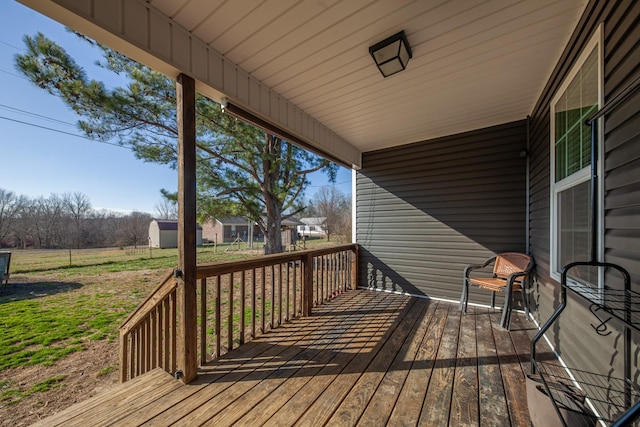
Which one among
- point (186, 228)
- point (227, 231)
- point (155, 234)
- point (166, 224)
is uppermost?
point (186, 228)

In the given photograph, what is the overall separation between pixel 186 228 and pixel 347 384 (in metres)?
1.70

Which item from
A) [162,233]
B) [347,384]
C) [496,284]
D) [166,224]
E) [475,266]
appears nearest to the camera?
[347,384]

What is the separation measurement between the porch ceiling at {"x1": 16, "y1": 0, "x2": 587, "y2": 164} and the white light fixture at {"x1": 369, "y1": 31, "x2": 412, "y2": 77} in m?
0.05

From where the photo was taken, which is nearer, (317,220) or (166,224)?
(166,224)

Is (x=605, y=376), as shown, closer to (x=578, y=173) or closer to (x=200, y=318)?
(x=578, y=173)

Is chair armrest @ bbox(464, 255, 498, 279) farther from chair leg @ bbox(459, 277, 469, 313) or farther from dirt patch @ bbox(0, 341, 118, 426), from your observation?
dirt patch @ bbox(0, 341, 118, 426)

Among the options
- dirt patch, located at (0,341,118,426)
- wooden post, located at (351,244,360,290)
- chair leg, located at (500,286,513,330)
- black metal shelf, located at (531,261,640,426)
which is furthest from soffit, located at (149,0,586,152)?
dirt patch, located at (0,341,118,426)

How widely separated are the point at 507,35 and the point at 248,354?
346 centimetres

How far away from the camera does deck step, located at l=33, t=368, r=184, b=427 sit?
1393 mm

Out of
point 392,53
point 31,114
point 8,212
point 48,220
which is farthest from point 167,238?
point 392,53

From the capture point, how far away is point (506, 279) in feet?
10.1

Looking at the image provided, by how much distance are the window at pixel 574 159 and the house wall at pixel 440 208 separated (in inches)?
41.3

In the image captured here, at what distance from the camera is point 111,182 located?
11141mm

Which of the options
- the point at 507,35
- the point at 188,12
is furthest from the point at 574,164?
the point at 188,12
